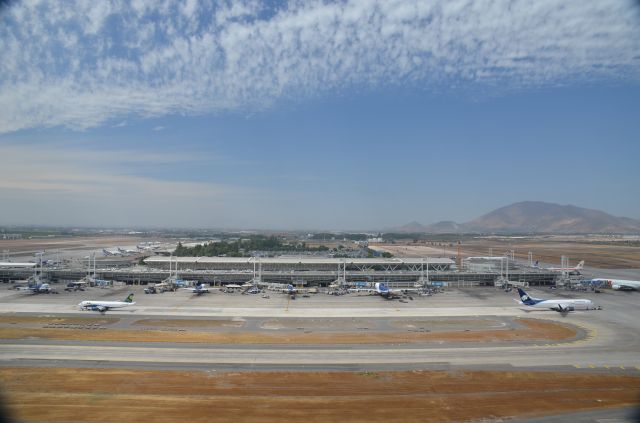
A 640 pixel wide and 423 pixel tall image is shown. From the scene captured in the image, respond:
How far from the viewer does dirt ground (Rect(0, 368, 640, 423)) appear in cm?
1038

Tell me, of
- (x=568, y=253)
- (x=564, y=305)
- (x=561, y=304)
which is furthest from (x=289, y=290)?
(x=568, y=253)

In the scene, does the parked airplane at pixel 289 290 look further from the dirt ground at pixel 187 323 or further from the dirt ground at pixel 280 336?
the dirt ground at pixel 280 336

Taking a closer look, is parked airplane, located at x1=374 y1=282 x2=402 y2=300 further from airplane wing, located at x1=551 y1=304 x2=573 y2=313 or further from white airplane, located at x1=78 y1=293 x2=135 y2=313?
white airplane, located at x1=78 y1=293 x2=135 y2=313

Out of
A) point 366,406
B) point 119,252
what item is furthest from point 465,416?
point 119,252

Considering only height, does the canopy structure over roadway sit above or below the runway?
above

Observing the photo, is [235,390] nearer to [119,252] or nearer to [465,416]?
[465,416]

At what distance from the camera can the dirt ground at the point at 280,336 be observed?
16812 millimetres

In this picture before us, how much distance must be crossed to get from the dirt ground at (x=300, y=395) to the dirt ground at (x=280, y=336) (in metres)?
3.66

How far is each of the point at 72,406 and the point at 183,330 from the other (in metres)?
7.80

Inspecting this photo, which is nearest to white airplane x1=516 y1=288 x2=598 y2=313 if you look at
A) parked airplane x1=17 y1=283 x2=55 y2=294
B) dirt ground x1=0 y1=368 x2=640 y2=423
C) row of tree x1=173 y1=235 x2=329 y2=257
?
dirt ground x1=0 y1=368 x2=640 y2=423

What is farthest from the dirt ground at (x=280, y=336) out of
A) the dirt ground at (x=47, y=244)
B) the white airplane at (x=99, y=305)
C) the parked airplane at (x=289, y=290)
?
the dirt ground at (x=47, y=244)

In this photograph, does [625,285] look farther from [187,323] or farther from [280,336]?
[187,323]

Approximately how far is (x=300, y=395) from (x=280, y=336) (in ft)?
20.2

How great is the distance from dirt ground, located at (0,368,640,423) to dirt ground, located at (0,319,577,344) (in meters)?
3.66
